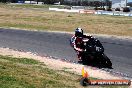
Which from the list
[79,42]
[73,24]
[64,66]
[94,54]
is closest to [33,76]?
[64,66]

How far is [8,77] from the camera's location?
11.5 metres

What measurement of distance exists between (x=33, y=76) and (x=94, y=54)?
412 centimetres

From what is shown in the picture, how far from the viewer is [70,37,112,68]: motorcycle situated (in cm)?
1534

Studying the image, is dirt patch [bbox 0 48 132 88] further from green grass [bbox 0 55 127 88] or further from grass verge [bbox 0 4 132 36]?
grass verge [bbox 0 4 132 36]

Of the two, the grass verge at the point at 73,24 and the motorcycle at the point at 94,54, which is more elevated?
the motorcycle at the point at 94,54

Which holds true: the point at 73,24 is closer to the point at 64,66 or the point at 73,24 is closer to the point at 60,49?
the point at 60,49

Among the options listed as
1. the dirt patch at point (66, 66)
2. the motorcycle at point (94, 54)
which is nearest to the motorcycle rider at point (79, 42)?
the motorcycle at point (94, 54)

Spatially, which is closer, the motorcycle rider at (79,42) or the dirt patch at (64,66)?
the dirt patch at (64,66)

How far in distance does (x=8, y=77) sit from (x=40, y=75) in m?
1.32

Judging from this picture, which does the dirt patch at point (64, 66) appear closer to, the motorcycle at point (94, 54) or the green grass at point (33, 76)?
the green grass at point (33, 76)

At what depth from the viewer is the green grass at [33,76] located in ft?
35.4

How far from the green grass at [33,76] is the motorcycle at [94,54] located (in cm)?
180

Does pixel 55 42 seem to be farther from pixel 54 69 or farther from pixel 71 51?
pixel 54 69

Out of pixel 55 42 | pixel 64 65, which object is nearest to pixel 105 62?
pixel 64 65
